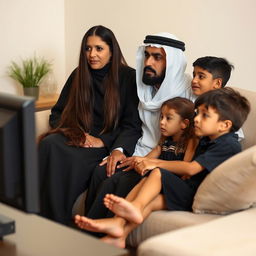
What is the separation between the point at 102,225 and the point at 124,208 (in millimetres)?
109

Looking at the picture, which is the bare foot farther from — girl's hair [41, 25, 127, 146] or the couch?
girl's hair [41, 25, 127, 146]

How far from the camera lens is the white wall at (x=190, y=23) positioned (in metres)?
3.51

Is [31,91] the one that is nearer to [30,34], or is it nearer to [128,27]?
[30,34]

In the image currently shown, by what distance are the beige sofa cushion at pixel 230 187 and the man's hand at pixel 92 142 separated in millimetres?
869

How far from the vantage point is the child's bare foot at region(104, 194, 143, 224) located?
2121mm

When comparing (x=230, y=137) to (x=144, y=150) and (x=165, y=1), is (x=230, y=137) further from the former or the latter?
(x=165, y=1)

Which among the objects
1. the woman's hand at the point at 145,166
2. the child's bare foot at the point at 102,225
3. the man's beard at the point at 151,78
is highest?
the man's beard at the point at 151,78

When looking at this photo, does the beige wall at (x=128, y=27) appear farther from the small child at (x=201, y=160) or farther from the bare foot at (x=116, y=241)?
the bare foot at (x=116, y=241)

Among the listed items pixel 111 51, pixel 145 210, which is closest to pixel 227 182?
pixel 145 210

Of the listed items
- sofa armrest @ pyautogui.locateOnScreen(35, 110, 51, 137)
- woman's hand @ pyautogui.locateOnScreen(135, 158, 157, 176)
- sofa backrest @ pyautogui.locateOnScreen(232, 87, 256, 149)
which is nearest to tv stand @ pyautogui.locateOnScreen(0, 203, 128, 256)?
woman's hand @ pyautogui.locateOnScreen(135, 158, 157, 176)

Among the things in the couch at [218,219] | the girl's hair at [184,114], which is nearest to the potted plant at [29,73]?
the girl's hair at [184,114]

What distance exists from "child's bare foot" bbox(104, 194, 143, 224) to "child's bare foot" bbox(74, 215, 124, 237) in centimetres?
4

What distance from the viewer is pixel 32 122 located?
4.17 ft

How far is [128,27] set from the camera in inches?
163
